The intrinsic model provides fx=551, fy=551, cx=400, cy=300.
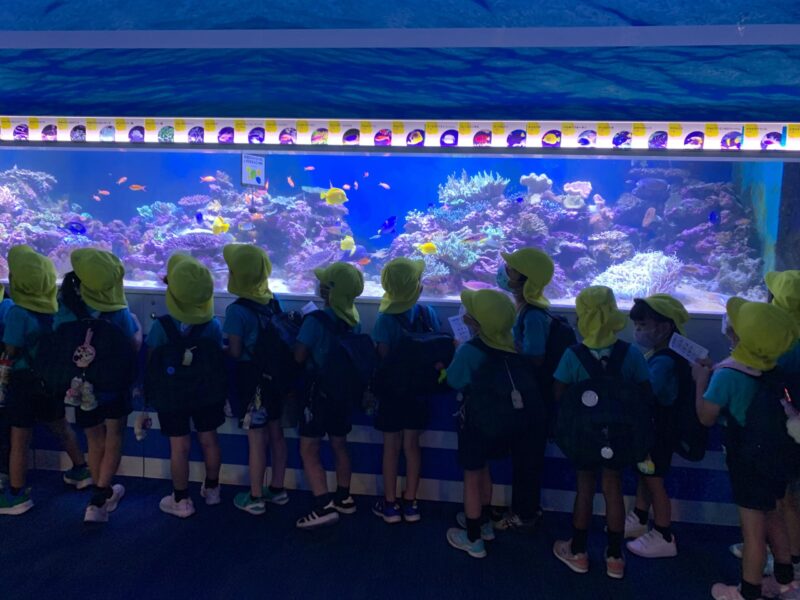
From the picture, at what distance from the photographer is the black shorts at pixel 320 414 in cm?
362

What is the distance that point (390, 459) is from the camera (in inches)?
149

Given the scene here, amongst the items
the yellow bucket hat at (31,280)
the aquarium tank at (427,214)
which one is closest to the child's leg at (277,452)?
the aquarium tank at (427,214)

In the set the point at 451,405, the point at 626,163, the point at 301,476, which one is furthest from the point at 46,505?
the point at 626,163

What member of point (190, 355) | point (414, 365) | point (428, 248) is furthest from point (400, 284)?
point (428, 248)

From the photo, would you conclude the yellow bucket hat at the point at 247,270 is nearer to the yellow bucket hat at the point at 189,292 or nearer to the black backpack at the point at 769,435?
the yellow bucket hat at the point at 189,292

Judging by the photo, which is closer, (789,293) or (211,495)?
(789,293)

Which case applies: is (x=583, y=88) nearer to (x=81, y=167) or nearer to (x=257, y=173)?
(x=257, y=173)

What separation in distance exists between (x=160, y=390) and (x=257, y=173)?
2.40 meters

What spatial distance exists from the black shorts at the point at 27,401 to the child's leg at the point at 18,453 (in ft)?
0.14

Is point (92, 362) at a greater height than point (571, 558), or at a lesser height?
greater

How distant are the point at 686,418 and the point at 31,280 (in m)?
4.24

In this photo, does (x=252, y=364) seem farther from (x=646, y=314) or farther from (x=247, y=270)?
(x=646, y=314)

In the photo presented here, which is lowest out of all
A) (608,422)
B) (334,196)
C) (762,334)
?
(608,422)

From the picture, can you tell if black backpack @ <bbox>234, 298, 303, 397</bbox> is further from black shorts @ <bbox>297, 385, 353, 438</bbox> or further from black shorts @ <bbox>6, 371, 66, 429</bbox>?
black shorts @ <bbox>6, 371, 66, 429</bbox>
